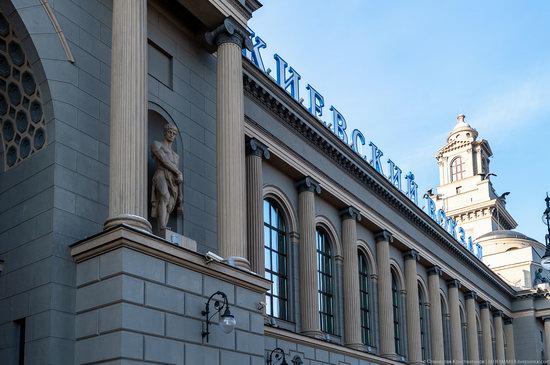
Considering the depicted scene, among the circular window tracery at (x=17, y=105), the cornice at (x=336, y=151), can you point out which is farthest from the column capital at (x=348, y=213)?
the circular window tracery at (x=17, y=105)

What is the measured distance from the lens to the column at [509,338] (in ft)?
180

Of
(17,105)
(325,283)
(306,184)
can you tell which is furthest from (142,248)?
(325,283)

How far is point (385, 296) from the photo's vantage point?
118 feet

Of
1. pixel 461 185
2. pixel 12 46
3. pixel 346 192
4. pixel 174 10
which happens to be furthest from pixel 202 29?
pixel 461 185

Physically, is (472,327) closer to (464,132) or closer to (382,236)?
(382,236)

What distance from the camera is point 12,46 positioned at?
59.5ft

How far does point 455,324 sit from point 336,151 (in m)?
15.8

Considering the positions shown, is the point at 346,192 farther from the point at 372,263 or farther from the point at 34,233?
the point at 34,233

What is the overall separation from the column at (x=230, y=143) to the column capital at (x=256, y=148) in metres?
5.70

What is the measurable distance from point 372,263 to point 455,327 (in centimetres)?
1047

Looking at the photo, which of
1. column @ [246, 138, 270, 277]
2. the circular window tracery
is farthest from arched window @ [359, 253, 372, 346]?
the circular window tracery

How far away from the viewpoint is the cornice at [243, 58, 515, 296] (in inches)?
1110

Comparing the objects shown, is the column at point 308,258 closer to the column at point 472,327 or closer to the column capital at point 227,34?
the column capital at point 227,34

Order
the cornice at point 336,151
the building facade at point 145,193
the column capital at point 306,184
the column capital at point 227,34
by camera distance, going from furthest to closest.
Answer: the column capital at point 306,184, the cornice at point 336,151, the column capital at point 227,34, the building facade at point 145,193
